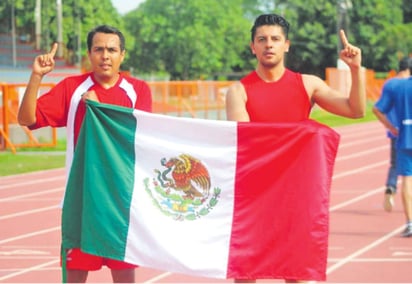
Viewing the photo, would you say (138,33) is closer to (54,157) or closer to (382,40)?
(382,40)

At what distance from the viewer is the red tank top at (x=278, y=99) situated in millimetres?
6176

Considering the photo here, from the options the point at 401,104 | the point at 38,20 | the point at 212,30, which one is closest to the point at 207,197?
the point at 401,104

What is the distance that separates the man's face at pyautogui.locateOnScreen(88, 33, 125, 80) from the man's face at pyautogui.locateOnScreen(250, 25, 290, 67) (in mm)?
817

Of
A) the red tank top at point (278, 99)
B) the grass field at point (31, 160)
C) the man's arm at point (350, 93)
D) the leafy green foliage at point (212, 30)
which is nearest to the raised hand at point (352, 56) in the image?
the man's arm at point (350, 93)

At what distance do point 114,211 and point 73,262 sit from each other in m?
0.39

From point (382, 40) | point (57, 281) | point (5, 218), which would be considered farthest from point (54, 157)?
point (382, 40)

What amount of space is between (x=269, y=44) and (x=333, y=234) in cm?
602

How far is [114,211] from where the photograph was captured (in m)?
6.20

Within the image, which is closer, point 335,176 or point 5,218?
point 5,218

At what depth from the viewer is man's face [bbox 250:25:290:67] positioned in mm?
6164

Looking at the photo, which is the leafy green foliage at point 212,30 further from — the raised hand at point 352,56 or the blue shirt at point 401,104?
the raised hand at point 352,56

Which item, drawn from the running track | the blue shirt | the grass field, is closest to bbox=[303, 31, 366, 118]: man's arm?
the running track

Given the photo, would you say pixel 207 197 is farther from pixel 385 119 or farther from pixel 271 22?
pixel 385 119

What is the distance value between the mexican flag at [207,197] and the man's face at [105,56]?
0.64 feet
